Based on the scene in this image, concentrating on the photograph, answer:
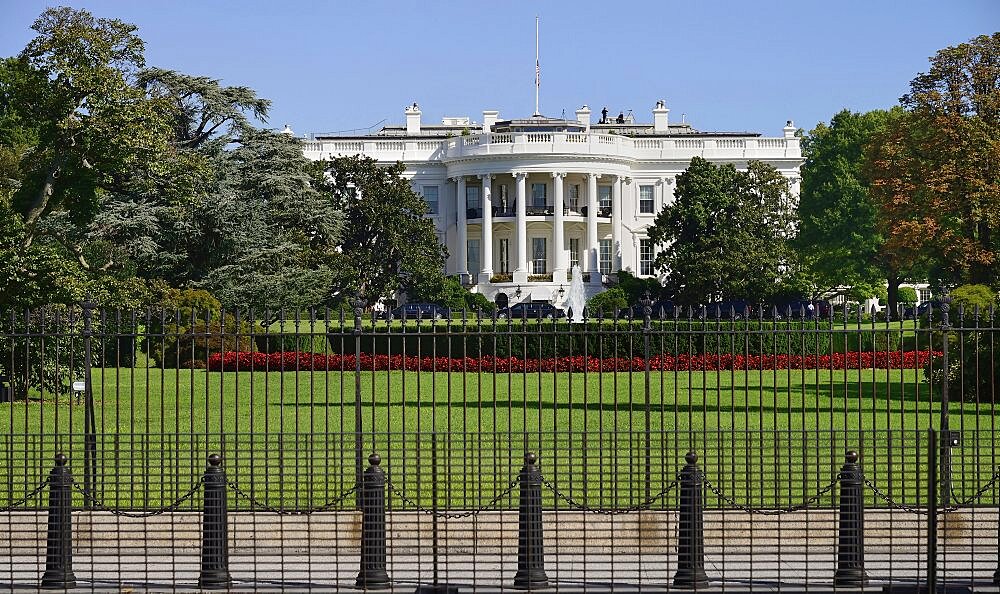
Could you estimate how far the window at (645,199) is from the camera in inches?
3068

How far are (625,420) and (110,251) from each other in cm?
2375

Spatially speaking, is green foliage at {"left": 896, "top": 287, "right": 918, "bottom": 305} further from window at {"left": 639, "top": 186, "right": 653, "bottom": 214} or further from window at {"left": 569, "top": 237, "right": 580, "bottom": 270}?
window at {"left": 569, "top": 237, "right": 580, "bottom": 270}

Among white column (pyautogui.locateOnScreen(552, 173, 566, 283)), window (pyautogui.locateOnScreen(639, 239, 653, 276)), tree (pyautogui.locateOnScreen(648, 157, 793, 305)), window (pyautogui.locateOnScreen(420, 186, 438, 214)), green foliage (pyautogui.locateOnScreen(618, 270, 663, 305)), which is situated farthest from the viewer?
window (pyautogui.locateOnScreen(420, 186, 438, 214))

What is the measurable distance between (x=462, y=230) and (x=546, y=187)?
15.6ft

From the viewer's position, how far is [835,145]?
2544 inches

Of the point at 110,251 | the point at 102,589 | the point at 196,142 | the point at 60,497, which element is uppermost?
the point at 196,142

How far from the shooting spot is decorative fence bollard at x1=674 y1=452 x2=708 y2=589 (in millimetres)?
9883

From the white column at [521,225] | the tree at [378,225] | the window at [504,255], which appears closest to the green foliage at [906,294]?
the white column at [521,225]

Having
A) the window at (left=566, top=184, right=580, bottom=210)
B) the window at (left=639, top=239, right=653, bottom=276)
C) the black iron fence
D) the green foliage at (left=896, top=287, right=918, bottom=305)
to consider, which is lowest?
the black iron fence

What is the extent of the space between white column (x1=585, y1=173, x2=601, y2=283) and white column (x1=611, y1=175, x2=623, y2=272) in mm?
970

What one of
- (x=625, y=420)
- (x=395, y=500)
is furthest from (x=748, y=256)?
(x=395, y=500)

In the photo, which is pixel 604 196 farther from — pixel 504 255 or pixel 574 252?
pixel 504 255

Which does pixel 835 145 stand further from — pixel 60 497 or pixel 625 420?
pixel 60 497

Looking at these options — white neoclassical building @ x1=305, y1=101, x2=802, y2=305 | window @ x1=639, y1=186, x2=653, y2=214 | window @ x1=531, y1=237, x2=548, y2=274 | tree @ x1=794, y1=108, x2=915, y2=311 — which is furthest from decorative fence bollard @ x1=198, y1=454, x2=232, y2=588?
window @ x1=639, y1=186, x2=653, y2=214
